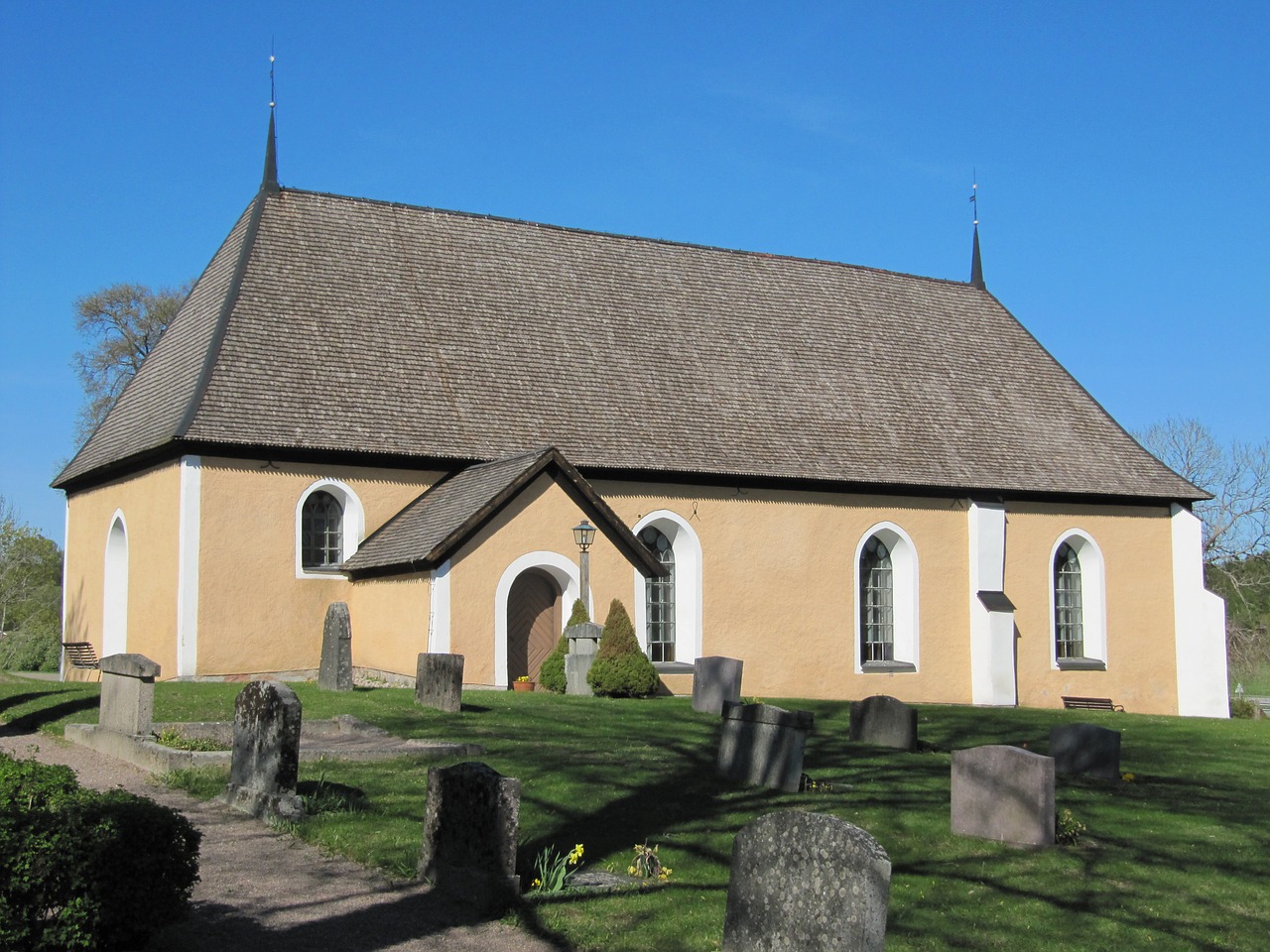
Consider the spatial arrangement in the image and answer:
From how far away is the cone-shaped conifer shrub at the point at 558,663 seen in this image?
22.0 m

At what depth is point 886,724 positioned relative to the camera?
54.4ft

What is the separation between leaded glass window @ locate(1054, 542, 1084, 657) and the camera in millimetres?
30453

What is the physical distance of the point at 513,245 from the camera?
2983 centimetres

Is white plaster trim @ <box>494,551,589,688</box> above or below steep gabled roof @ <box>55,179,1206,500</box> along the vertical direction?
below

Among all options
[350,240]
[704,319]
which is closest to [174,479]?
[350,240]

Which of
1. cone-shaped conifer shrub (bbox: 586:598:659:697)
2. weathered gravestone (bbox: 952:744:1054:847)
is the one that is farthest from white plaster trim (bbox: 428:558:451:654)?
weathered gravestone (bbox: 952:744:1054:847)

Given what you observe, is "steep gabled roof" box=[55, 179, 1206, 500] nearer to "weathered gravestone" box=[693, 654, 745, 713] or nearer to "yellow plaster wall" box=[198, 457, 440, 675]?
"yellow plaster wall" box=[198, 457, 440, 675]

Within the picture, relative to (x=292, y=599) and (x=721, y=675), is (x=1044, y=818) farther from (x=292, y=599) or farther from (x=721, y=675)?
(x=292, y=599)

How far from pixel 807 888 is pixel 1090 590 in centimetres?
2608

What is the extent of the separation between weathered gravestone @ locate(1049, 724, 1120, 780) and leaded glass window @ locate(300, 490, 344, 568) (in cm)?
1350

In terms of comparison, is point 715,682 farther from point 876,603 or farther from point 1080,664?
point 1080,664

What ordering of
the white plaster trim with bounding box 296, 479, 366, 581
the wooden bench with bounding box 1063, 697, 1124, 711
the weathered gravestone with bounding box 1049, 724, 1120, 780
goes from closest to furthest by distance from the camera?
the weathered gravestone with bounding box 1049, 724, 1120, 780 → the white plaster trim with bounding box 296, 479, 366, 581 → the wooden bench with bounding box 1063, 697, 1124, 711

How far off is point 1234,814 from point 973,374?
20.5 metres

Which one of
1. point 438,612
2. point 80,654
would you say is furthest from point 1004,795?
point 80,654
